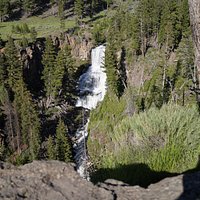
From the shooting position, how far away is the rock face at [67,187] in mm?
6438

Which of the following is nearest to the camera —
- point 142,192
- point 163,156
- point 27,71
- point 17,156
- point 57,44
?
point 142,192

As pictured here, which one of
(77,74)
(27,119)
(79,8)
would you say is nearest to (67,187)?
(27,119)

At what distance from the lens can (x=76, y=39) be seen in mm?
95312

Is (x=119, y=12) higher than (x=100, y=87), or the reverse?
(x=119, y=12)

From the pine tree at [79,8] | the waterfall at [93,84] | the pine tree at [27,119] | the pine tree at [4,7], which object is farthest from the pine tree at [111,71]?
the pine tree at [4,7]

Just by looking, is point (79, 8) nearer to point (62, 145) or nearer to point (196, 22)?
point (62, 145)

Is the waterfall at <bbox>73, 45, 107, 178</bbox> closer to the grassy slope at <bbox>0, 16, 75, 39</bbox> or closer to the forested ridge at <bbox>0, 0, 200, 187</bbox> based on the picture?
the forested ridge at <bbox>0, 0, 200, 187</bbox>

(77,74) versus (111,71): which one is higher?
(111,71)

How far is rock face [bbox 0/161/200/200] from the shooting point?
644 cm

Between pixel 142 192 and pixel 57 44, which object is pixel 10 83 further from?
pixel 142 192

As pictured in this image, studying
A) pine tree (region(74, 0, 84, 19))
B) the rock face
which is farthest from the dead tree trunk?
pine tree (region(74, 0, 84, 19))

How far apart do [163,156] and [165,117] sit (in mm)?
752

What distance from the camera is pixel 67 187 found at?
6.61m

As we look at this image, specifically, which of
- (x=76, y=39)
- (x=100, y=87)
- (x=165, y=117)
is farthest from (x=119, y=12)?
(x=165, y=117)
